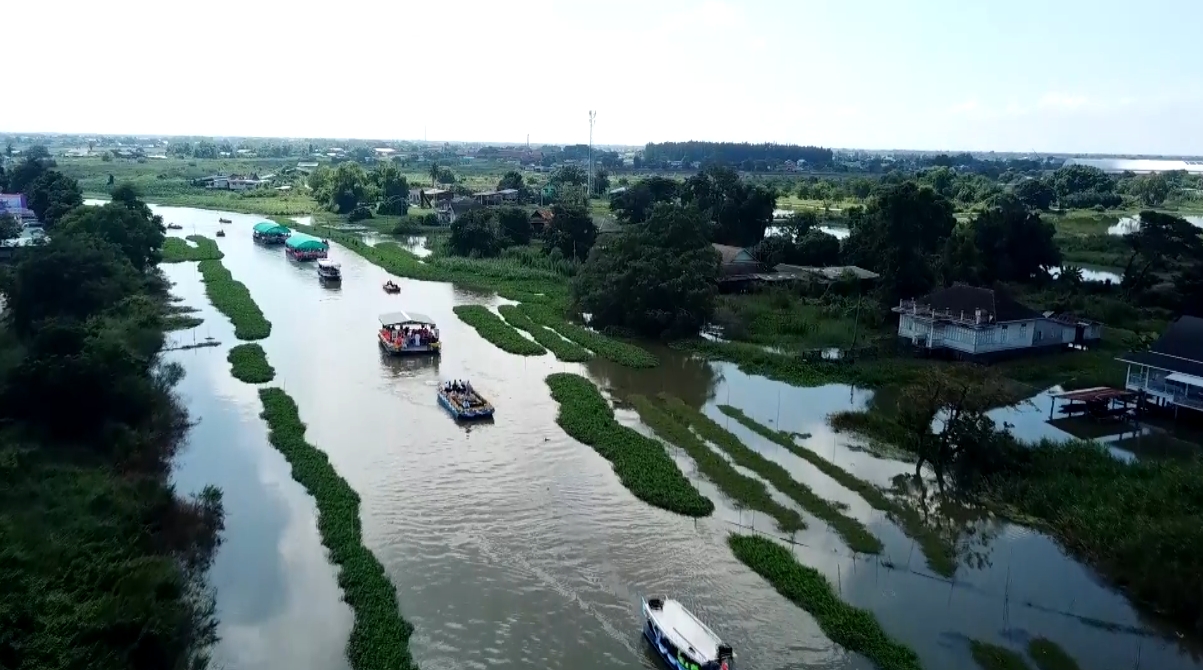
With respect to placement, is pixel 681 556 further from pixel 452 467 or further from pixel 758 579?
pixel 452 467

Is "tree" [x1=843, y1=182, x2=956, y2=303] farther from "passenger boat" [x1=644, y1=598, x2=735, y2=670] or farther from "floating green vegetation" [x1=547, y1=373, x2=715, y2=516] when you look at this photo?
"passenger boat" [x1=644, y1=598, x2=735, y2=670]

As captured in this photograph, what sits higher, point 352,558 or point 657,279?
point 657,279

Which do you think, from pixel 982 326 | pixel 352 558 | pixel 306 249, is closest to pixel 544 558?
pixel 352 558

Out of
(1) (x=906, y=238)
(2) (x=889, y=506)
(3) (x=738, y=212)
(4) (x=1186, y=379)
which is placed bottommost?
(2) (x=889, y=506)

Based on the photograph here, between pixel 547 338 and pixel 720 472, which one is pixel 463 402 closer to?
pixel 720 472

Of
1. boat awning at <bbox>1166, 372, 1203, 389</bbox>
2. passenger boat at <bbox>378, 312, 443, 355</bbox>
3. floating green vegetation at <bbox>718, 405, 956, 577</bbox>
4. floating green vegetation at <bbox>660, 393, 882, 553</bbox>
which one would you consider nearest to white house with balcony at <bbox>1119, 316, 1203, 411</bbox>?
boat awning at <bbox>1166, 372, 1203, 389</bbox>

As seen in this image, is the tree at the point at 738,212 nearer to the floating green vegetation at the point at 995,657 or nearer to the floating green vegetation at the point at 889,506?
the floating green vegetation at the point at 889,506
